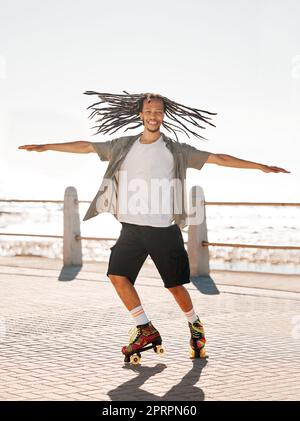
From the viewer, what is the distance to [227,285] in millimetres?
14141

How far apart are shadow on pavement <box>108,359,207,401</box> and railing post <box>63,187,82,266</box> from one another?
9.52 m

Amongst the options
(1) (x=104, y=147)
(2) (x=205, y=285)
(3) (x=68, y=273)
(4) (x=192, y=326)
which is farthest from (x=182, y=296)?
(3) (x=68, y=273)

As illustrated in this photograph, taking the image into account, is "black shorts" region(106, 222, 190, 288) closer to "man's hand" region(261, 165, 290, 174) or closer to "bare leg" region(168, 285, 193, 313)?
"bare leg" region(168, 285, 193, 313)

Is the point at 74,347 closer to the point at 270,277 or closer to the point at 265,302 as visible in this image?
the point at 265,302

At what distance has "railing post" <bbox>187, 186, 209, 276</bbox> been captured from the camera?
593 inches

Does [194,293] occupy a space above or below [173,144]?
below

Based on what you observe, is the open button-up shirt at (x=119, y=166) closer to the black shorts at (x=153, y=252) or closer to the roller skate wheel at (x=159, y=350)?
the black shorts at (x=153, y=252)

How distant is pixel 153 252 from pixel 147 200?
46 centimetres

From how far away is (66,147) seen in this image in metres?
7.89

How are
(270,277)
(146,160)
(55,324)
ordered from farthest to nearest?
(270,277), (55,324), (146,160)

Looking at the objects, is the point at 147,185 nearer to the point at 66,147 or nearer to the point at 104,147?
the point at 104,147

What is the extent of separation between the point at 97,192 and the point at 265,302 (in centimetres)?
490
